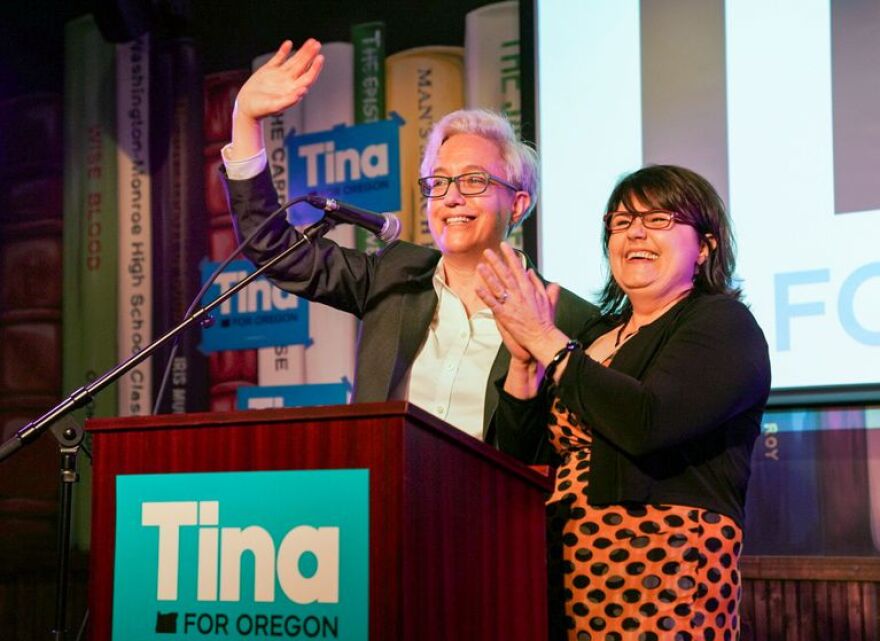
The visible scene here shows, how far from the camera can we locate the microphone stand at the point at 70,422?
196cm

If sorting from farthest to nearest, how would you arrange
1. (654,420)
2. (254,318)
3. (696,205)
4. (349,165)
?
(254,318), (349,165), (696,205), (654,420)

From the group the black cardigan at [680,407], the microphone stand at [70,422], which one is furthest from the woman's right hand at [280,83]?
the black cardigan at [680,407]

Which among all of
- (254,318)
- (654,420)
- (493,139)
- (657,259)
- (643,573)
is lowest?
(643,573)

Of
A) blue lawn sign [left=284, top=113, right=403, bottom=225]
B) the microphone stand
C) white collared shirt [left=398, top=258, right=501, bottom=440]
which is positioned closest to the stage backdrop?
blue lawn sign [left=284, top=113, right=403, bottom=225]

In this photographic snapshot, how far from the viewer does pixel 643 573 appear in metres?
1.69

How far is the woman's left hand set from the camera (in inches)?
69.0

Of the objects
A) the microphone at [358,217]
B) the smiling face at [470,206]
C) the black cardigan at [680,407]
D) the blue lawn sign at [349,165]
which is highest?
the blue lawn sign at [349,165]

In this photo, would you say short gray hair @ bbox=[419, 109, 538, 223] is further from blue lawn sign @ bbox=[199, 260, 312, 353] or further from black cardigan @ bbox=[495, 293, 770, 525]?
blue lawn sign @ bbox=[199, 260, 312, 353]

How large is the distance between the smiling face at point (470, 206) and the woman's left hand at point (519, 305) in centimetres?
54

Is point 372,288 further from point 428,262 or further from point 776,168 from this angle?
point 776,168

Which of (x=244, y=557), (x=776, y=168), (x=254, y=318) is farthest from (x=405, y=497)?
(x=254, y=318)

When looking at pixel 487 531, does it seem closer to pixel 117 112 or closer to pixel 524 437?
pixel 524 437

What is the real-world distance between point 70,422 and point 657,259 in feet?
3.61

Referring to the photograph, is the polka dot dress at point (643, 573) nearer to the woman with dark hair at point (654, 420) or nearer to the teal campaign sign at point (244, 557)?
the woman with dark hair at point (654, 420)
